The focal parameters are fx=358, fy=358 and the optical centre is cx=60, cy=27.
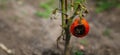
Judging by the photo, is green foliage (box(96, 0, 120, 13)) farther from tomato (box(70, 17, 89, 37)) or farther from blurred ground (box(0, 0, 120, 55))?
tomato (box(70, 17, 89, 37))

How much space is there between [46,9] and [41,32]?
81cm

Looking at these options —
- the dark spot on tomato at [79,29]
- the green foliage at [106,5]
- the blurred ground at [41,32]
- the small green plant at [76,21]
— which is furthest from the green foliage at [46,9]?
the dark spot on tomato at [79,29]

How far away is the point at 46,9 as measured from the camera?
5.51 m

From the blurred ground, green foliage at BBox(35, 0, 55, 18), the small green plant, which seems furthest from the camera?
green foliage at BBox(35, 0, 55, 18)

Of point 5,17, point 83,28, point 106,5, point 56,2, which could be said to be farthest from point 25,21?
point 83,28

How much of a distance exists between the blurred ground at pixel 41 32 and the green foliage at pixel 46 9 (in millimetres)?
91

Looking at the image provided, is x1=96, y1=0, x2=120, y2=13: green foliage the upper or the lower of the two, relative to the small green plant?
lower

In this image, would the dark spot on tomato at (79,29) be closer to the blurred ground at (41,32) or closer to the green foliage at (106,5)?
the blurred ground at (41,32)

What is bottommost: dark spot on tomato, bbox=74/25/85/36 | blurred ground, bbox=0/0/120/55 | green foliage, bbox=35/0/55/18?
blurred ground, bbox=0/0/120/55

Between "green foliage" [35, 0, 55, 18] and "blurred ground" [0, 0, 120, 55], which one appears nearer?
"blurred ground" [0, 0, 120, 55]

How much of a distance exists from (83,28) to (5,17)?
1998 millimetres

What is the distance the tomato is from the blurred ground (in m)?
0.79

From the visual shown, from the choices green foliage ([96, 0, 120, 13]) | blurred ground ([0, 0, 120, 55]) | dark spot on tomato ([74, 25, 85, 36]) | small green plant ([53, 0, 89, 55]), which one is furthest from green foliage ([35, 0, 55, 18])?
dark spot on tomato ([74, 25, 85, 36])

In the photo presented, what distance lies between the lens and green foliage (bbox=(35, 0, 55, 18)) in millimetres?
5348
